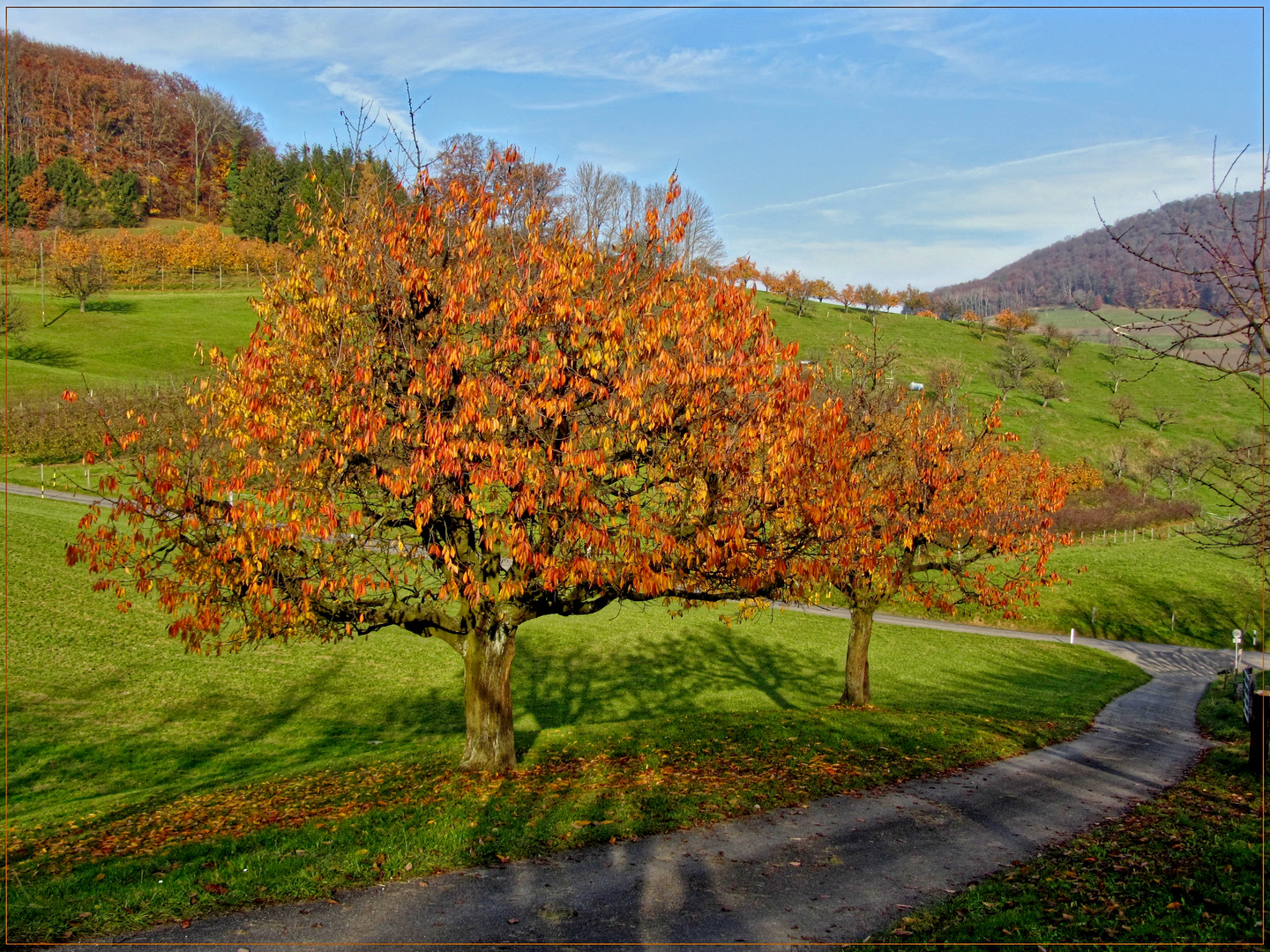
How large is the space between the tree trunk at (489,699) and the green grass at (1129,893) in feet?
27.5

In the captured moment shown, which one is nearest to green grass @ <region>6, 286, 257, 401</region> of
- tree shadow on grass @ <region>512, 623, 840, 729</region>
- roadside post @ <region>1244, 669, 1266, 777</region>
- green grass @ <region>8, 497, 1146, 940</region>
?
green grass @ <region>8, 497, 1146, 940</region>

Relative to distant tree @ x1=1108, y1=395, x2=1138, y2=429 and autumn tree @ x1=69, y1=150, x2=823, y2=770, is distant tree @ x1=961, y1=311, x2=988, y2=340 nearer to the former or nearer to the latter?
distant tree @ x1=1108, y1=395, x2=1138, y2=429

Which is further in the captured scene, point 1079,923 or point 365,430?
point 365,430

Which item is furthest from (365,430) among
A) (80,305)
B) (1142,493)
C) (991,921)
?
(80,305)

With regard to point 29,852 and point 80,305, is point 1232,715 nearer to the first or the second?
point 29,852

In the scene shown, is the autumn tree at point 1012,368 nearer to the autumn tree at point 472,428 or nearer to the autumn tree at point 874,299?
the autumn tree at point 874,299

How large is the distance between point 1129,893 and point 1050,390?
111090 mm

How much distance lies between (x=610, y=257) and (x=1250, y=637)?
53.4 m

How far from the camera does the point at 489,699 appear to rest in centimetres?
1562

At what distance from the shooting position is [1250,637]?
49312mm

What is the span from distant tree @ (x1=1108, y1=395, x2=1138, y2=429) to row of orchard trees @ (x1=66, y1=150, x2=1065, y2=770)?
103 m

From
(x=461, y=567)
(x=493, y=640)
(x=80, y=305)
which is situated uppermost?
(x=80, y=305)

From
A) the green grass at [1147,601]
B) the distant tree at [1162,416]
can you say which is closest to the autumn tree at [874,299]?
the distant tree at [1162,416]

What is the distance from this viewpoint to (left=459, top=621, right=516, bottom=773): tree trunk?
15516 mm
